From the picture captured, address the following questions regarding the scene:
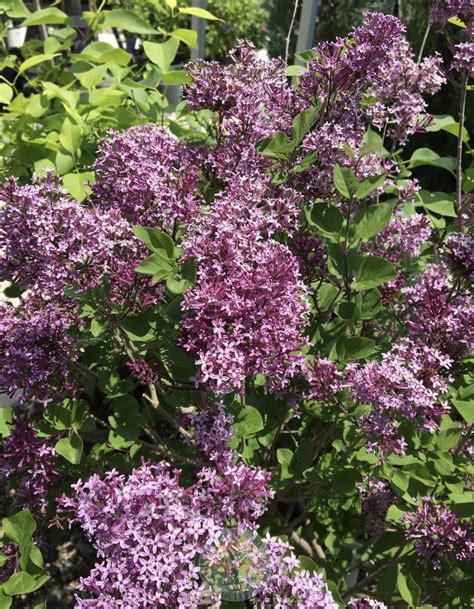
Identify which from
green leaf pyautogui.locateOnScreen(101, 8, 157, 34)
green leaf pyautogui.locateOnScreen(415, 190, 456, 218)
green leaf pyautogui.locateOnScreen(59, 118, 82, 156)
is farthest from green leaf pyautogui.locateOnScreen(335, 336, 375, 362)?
green leaf pyautogui.locateOnScreen(101, 8, 157, 34)

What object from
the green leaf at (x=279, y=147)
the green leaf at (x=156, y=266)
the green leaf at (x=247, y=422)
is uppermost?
the green leaf at (x=279, y=147)

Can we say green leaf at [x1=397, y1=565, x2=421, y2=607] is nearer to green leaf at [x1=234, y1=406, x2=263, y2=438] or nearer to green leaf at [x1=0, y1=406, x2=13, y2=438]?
green leaf at [x1=234, y1=406, x2=263, y2=438]

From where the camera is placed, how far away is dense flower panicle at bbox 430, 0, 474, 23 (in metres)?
1.96

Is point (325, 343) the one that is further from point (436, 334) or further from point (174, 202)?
point (174, 202)

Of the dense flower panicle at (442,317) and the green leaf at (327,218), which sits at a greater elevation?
the green leaf at (327,218)

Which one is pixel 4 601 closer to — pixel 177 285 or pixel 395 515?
pixel 177 285

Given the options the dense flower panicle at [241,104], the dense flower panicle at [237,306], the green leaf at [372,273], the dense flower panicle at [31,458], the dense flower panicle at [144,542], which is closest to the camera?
the dense flower panicle at [144,542]

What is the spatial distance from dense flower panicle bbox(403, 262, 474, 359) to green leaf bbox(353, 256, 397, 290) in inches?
3.8

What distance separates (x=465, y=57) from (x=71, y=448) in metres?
1.68

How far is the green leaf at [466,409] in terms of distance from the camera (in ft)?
5.60

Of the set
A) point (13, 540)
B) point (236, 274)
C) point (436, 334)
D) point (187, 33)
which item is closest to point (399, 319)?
point (436, 334)

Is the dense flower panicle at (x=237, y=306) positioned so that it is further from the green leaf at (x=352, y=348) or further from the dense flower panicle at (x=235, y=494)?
the green leaf at (x=352, y=348)

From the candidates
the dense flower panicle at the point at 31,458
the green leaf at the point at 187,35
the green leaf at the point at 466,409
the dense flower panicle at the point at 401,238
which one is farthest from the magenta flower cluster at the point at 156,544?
the green leaf at the point at 187,35

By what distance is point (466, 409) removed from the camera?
1.73 meters
